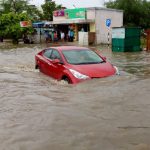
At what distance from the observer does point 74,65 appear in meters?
11.6

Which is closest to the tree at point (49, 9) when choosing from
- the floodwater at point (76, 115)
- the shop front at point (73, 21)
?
the shop front at point (73, 21)

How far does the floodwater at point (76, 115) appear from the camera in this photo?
19.7 feet

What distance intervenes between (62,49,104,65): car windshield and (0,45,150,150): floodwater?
859 mm

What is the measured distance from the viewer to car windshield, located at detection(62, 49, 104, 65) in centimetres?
1197

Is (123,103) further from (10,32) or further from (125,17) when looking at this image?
(125,17)

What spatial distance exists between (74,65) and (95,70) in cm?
67

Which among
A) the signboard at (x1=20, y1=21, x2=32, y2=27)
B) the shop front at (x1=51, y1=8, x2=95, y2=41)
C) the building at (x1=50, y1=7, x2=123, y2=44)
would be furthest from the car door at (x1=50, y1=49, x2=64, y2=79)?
the signboard at (x1=20, y1=21, x2=32, y2=27)

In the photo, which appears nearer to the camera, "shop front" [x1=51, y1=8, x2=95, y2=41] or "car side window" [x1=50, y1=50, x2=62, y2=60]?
"car side window" [x1=50, y1=50, x2=62, y2=60]

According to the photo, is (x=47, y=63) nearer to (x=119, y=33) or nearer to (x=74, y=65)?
(x=74, y=65)

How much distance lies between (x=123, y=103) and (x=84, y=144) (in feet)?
10.0

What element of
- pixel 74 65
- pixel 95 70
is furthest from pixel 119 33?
pixel 95 70

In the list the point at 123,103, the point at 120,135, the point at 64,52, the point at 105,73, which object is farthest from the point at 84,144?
the point at 64,52

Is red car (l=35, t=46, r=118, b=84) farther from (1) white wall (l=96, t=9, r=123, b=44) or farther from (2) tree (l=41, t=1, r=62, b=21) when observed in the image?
(2) tree (l=41, t=1, r=62, b=21)

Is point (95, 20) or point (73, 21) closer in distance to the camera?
point (95, 20)
